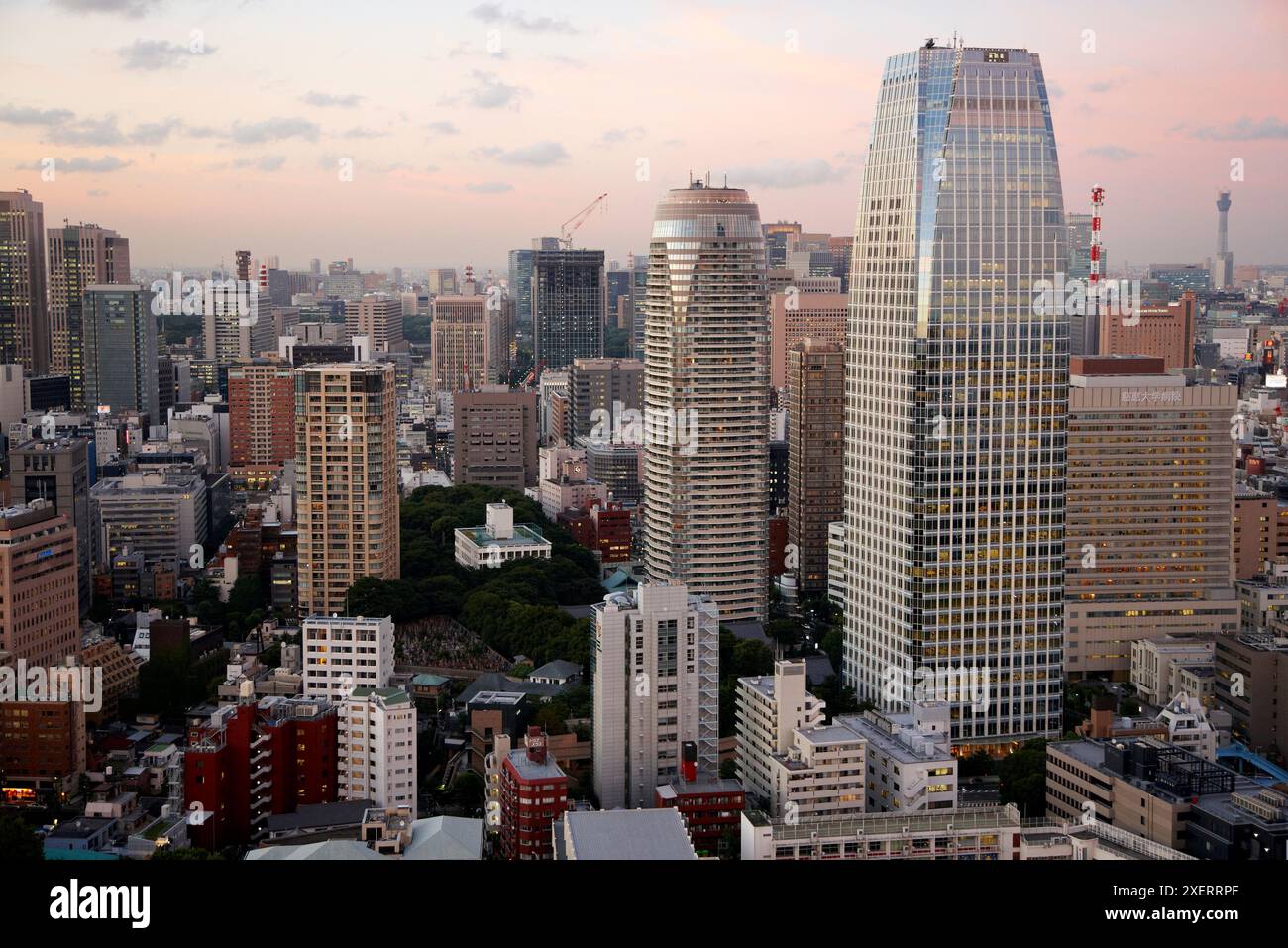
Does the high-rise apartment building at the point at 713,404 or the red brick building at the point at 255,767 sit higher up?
the high-rise apartment building at the point at 713,404

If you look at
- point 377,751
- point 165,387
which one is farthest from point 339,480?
point 165,387

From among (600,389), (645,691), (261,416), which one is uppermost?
(600,389)

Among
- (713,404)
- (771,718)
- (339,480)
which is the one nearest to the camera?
(771,718)

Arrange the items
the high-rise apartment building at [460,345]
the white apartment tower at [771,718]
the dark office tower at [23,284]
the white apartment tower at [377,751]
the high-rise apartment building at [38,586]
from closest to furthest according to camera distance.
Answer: the white apartment tower at [771,718]
the white apartment tower at [377,751]
the high-rise apartment building at [38,586]
the dark office tower at [23,284]
the high-rise apartment building at [460,345]

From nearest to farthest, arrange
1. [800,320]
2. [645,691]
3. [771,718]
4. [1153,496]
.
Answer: [771,718]
[645,691]
[1153,496]
[800,320]

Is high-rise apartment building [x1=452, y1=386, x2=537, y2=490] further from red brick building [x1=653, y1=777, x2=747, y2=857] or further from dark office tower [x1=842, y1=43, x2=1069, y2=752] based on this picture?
red brick building [x1=653, y1=777, x2=747, y2=857]

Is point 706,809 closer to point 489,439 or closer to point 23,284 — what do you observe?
point 489,439

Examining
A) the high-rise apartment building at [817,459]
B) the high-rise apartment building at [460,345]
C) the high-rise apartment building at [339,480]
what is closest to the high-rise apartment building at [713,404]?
the high-rise apartment building at [817,459]

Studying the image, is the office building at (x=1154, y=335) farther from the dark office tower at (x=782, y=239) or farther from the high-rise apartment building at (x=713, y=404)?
the dark office tower at (x=782, y=239)
